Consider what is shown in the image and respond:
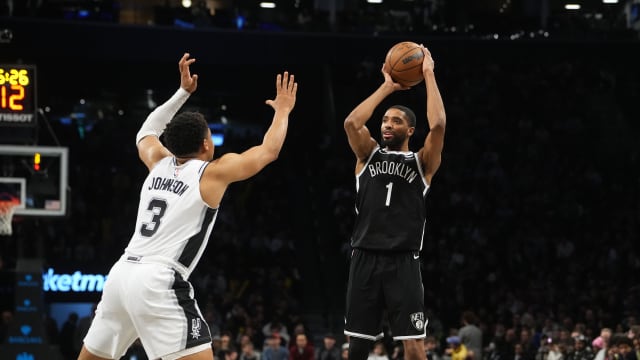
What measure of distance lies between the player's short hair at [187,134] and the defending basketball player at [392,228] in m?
1.67

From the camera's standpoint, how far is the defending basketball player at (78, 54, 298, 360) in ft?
21.0

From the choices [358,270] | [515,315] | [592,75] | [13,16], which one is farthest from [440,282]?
[358,270]

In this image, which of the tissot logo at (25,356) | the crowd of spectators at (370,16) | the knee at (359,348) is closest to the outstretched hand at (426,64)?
the knee at (359,348)

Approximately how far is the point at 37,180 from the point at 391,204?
410 inches

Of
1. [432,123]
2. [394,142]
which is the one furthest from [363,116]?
[432,123]

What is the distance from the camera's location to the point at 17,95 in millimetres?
16203

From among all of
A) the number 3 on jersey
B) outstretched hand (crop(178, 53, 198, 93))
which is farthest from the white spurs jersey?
outstretched hand (crop(178, 53, 198, 93))

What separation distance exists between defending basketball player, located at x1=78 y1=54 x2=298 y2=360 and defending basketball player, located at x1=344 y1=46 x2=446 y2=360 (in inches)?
61.5

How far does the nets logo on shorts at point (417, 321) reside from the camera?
26.2 ft

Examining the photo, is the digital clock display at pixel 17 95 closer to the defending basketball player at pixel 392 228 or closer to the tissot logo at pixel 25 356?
the tissot logo at pixel 25 356

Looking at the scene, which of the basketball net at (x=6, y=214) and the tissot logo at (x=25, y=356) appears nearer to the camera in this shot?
the basketball net at (x=6, y=214)

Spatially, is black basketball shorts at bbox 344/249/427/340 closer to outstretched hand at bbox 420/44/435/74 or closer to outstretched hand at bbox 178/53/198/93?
outstretched hand at bbox 420/44/435/74

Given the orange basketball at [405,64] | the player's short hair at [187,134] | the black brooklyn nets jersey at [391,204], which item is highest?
the orange basketball at [405,64]

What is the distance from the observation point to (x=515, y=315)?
20.4 m
